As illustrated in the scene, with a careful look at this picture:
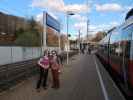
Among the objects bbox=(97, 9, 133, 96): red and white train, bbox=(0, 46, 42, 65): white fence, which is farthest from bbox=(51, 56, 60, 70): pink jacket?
bbox=(0, 46, 42, 65): white fence

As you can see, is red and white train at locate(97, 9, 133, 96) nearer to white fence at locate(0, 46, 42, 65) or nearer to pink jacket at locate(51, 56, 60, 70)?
pink jacket at locate(51, 56, 60, 70)

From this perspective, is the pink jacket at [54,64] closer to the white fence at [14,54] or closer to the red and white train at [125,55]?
the red and white train at [125,55]

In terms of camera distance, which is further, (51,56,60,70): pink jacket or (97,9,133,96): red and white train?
(51,56,60,70): pink jacket

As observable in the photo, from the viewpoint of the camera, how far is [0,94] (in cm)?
1397

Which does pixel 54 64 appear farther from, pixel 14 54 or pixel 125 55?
pixel 14 54

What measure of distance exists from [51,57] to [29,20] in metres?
68.7

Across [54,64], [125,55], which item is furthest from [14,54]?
[125,55]

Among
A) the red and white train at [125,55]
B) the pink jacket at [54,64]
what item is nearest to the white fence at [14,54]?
the pink jacket at [54,64]

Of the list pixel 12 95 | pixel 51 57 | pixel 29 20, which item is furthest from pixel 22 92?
pixel 29 20

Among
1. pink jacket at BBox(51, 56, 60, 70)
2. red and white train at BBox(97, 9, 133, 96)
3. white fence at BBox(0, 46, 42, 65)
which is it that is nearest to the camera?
red and white train at BBox(97, 9, 133, 96)

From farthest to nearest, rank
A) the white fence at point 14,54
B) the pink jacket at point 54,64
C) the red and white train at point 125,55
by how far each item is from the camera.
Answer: the white fence at point 14,54 → the pink jacket at point 54,64 → the red and white train at point 125,55

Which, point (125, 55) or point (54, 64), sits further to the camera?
point (54, 64)

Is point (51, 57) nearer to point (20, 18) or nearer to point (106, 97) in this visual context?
point (106, 97)

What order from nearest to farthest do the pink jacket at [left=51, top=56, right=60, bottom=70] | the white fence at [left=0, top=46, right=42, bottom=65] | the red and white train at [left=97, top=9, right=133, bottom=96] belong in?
the red and white train at [left=97, top=9, right=133, bottom=96] → the pink jacket at [left=51, top=56, right=60, bottom=70] → the white fence at [left=0, top=46, right=42, bottom=65]
